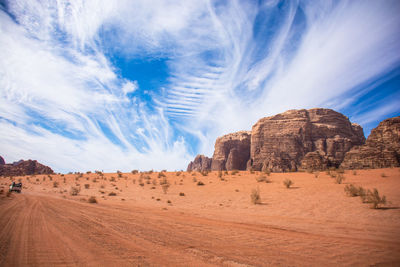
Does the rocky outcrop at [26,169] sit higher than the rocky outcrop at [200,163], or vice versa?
the rocky outcrop at [200,163]

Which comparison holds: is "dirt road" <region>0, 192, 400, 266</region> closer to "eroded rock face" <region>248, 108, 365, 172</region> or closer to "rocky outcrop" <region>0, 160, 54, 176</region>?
"eroded rock face" <region>248, 108, 365, 172</region>

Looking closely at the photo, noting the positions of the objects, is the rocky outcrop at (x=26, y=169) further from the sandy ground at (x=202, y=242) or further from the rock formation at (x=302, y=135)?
the sandy ground at (x=202, y=242)

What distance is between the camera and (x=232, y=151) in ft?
213

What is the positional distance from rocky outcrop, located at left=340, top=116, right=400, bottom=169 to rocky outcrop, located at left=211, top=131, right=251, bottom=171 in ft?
126

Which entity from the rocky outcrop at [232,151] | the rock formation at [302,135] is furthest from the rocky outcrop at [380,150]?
the rocky outcrop at [232,151]

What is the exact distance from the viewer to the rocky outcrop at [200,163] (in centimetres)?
7732

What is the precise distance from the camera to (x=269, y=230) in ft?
16.7

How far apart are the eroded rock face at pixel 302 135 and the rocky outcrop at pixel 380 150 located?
56.4 feet

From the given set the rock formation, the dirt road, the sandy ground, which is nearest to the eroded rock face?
the rock formation

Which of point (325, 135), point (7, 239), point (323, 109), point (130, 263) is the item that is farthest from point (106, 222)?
point (323, 109)

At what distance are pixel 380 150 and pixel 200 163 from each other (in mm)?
64431

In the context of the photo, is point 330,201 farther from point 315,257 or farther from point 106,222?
point 106,222

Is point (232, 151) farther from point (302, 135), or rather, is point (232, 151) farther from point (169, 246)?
point (169, 246)

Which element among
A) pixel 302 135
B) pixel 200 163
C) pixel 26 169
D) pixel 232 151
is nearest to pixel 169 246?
pixel 302 135
